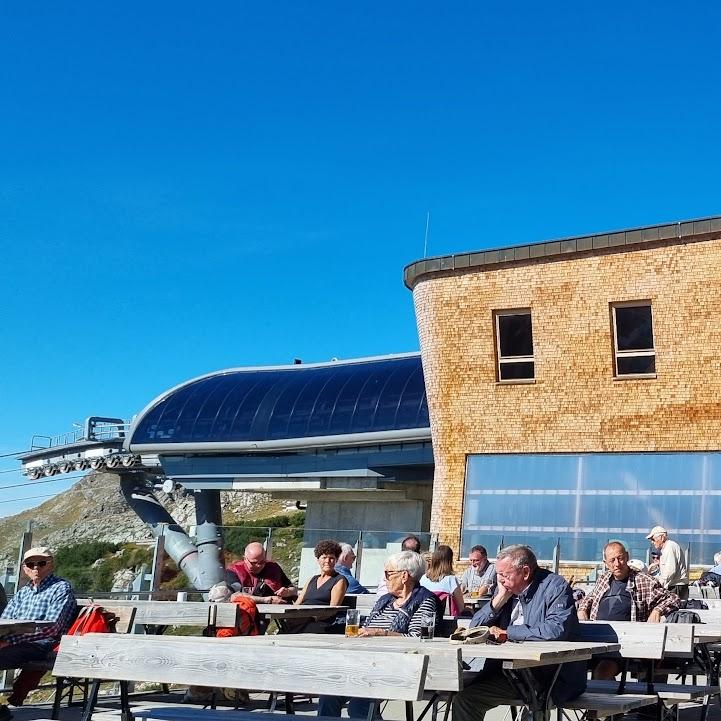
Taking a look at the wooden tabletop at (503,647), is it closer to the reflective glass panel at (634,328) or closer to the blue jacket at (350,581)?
the blue jacket at (350,581)

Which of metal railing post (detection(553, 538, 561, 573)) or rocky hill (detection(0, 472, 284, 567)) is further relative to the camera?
rocky hill (detection(0, 472, 284, 567))

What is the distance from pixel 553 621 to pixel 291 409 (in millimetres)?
30061

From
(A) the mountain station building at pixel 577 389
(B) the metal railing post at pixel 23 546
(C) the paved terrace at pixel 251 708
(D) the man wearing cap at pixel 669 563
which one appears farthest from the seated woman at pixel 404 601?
(A) the mountain station building at pixel 577 389

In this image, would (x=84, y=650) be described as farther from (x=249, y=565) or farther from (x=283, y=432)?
(x=283, y=432)

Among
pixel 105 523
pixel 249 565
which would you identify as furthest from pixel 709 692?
pixel 105 523

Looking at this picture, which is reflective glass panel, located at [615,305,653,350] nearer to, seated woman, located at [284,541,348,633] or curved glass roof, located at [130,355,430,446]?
curved glass roof, located at [130,355,430,446]

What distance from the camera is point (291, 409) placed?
122ft

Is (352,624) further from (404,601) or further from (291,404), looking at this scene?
(291,404)

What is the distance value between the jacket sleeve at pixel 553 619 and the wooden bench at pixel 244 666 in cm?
188

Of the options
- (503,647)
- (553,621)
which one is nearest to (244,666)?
(503,647)

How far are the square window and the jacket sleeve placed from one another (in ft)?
54.3

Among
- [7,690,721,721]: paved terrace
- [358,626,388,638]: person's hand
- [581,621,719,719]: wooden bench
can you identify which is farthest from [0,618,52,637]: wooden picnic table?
[581,621,719,719]: wooden bench

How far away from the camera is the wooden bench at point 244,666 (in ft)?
17.0

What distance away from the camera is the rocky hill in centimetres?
12331
